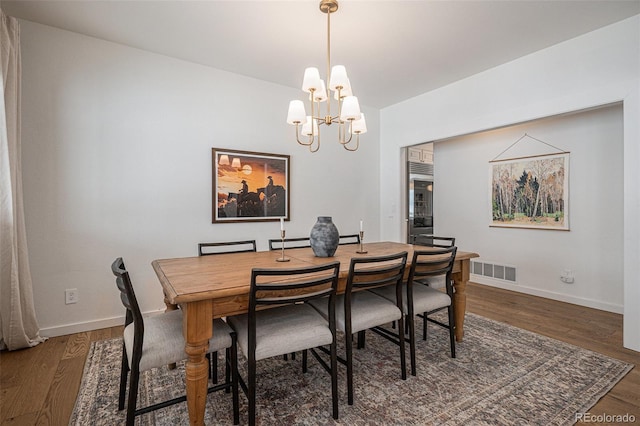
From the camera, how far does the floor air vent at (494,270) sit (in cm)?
430

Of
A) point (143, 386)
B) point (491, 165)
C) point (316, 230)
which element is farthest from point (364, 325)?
point (491, 165)

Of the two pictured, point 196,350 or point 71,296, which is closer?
point 196,350

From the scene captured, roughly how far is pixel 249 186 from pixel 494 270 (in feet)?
11.8

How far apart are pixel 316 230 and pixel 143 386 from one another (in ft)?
4.97

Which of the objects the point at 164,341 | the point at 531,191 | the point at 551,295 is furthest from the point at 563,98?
the point at 164,341

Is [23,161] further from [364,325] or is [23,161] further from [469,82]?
[469,82]

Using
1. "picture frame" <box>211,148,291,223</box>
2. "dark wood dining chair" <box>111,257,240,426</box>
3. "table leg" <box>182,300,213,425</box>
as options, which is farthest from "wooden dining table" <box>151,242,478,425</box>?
"picture frame" <box>211,148,291,223</box>

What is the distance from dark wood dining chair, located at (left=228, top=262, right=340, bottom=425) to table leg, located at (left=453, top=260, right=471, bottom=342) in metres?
1.35

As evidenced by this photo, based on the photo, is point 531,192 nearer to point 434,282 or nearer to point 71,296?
point 434,282

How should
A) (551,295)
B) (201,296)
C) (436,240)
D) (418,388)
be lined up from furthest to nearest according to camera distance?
(436,240), (551,295), (418,388), (201,296)

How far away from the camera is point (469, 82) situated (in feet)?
12.2

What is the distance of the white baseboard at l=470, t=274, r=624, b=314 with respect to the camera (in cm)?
343

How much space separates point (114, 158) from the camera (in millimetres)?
2979

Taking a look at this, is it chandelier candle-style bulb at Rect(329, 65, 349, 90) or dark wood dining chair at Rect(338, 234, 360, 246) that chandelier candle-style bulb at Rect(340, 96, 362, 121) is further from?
dark wood dining chair at Rect(338, 234, 360, 246)
